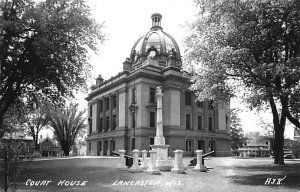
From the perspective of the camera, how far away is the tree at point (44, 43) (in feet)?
61.7

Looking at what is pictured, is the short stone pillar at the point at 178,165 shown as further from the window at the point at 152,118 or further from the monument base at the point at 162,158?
→ the window at the point at 152,118

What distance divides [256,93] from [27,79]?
15.4 metres

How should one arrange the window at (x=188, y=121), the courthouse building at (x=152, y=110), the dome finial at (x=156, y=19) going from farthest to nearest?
the dome finial at (x=156, y=19)
the window at (x=188, y=121)
the courthouse building at (x=152, y=110)

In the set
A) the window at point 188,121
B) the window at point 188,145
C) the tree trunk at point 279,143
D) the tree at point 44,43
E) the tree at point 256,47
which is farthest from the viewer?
the window at point 188,121

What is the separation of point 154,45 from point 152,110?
46.2ft

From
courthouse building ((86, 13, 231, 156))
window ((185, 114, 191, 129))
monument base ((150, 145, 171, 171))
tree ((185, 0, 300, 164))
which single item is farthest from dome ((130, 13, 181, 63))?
tree ((185, 0, 300, 164))

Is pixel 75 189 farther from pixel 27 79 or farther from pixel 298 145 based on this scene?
pixel 298 145

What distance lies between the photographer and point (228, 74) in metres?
18.0

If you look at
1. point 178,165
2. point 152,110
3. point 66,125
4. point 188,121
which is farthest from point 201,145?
point 178,165

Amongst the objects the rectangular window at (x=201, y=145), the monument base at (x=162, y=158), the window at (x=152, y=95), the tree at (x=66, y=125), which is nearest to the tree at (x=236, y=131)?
the rectangular window at (x=201, y=145)

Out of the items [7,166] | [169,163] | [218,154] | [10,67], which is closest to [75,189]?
[7,166]

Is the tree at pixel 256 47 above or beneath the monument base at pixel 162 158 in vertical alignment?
above

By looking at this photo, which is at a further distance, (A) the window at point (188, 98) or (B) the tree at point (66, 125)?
(B) the tree at point (66, 125)

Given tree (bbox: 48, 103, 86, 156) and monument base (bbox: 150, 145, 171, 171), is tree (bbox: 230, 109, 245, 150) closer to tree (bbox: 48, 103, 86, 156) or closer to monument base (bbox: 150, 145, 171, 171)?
tree (bbox: 48, 103, 86, 156)
